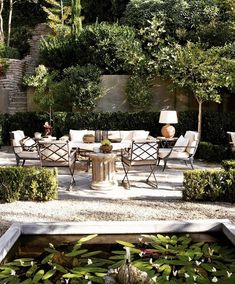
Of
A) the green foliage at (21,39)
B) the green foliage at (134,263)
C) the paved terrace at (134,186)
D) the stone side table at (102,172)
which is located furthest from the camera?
the green foliage at (21,39)

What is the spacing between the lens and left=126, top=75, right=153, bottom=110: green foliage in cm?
1504

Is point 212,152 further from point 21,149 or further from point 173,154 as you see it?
point 21,149

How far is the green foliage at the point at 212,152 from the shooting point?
1203 cm

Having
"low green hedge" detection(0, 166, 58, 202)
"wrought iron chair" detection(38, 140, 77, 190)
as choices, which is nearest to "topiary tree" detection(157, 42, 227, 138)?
"wrought iron chair" detection(38, 140, 77, 190)

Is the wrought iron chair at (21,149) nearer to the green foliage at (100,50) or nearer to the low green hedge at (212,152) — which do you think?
the low green hedge at (212,152)

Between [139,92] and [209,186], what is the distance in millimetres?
8193

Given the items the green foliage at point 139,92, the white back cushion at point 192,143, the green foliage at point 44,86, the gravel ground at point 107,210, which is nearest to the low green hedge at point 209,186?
the gravel ground at point 107,210

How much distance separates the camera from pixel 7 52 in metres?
19.2

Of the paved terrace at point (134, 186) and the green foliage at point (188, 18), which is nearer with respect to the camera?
the paved terrace at point (134, 186)

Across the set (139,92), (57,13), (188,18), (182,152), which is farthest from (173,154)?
(57,13)

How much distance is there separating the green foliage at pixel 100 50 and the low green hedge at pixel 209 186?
847 cm

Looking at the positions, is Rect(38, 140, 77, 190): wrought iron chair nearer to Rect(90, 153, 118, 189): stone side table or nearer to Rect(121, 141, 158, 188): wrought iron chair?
Rect(90, 153, 118, 189): stone side table

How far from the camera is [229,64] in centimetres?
1297

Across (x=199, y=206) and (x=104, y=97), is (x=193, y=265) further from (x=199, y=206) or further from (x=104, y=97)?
(x=104, y=97)
